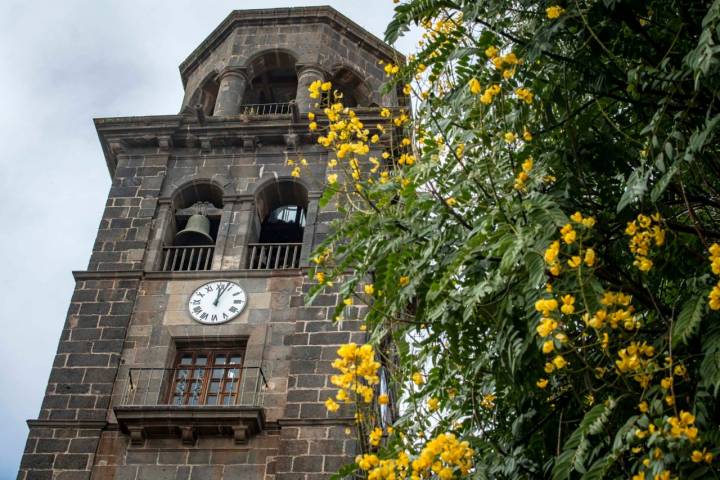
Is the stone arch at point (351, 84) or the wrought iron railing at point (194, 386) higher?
the stone arch at point (351, 84)

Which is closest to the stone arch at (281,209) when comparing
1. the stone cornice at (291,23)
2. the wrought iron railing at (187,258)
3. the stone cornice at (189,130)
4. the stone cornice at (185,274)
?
the stone cornice at (189,130)

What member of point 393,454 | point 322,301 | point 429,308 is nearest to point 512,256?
point 429,308

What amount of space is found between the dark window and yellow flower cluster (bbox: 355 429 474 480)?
11788mm

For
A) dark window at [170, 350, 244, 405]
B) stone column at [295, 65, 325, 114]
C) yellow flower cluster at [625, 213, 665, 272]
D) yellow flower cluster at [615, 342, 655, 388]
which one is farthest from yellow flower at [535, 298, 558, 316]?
stone column at [295, 65, 325, 114]

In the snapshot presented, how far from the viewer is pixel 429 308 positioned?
9414mm

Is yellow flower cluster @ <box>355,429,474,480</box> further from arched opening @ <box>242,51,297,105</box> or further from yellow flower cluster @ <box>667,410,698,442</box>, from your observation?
arched opening @ <box>242,51,297,105</box>

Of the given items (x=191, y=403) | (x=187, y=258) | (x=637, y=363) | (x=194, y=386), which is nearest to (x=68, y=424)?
(x=191, y=403)

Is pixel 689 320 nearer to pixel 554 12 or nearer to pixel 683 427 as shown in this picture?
pixel 683 427

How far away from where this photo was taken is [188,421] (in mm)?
19375

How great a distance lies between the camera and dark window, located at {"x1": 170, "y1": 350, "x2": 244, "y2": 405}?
20.4 meters

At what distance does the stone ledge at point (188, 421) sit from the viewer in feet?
63.3

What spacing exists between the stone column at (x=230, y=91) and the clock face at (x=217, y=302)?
18.8 ft

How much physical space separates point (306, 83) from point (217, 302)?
726 centimetres

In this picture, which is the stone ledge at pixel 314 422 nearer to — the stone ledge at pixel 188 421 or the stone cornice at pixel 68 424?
the stone ledge at pixel 188 421
